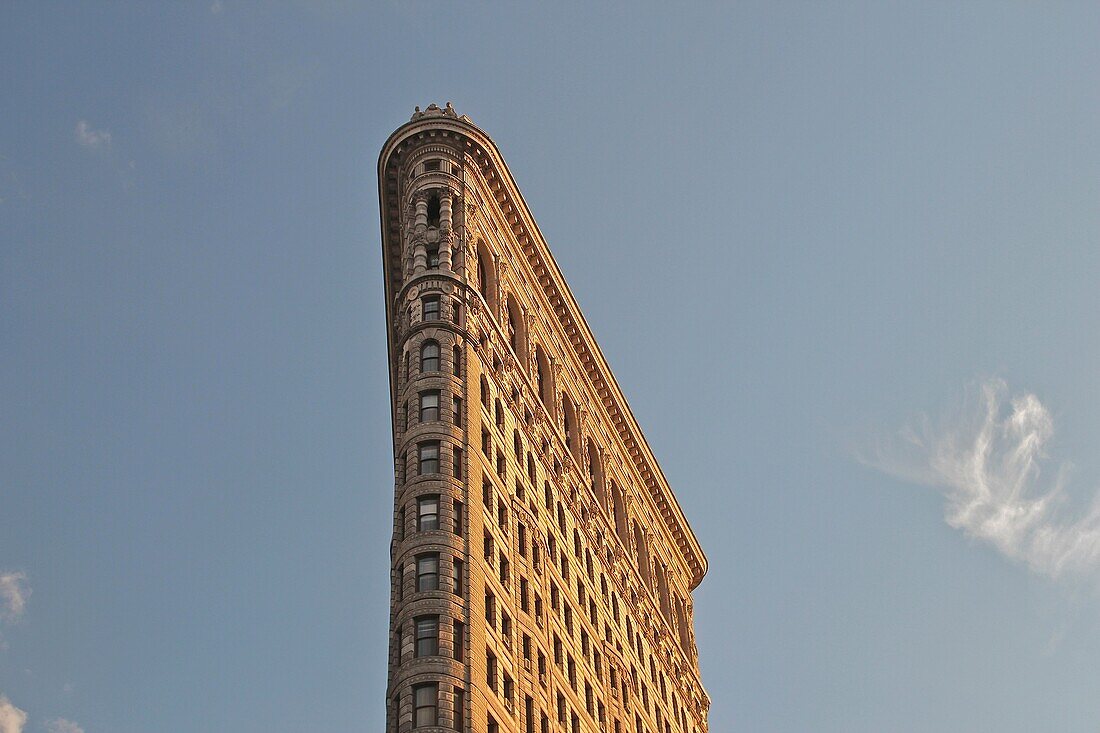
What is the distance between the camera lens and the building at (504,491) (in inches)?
3049

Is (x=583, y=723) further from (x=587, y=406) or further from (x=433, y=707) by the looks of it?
(x=587, y=406)

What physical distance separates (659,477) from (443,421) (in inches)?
2007

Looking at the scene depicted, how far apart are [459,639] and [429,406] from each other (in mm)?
16003

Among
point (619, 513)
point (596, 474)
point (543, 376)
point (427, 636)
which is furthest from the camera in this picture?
point (619, 513)

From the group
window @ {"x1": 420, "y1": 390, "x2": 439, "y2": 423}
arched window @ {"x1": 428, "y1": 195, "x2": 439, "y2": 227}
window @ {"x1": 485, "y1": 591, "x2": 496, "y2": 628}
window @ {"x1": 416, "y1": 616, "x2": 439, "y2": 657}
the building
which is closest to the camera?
window @ {"x1": 416, "y1": 616, "x2": 439, "y2": 657}

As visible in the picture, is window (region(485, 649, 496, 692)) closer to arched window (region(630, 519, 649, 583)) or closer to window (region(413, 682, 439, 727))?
window (region(413, 682, 439, 727))

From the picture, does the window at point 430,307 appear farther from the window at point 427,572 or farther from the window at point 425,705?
the window at point 425,705

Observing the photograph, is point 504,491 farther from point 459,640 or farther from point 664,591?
point 664,591

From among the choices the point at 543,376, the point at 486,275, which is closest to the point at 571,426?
the point at 543,376

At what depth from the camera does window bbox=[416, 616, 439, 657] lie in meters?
74.5

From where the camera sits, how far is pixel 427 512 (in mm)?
81000

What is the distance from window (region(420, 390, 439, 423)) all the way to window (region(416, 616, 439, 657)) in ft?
44.9

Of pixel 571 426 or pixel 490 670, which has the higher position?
pixel 571 426

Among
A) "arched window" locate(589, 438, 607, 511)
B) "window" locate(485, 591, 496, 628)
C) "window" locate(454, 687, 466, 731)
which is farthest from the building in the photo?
"window" locate(485, 591, 496, 628)
